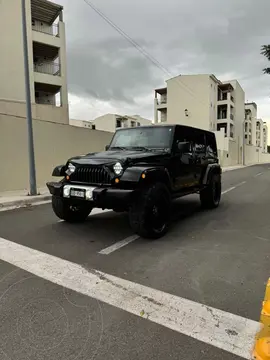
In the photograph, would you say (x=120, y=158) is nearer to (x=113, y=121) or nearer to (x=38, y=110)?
(x=38, y=110)

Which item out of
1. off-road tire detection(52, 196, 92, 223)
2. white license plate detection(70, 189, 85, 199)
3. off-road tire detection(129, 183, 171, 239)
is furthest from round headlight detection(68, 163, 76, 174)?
off-road tire detection(129, 183, 171, 239)

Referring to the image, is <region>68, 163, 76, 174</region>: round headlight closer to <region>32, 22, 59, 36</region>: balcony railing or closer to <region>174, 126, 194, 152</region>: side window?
<region>174, 126, 194, 152</region>: side window

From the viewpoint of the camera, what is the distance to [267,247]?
15.3 ft

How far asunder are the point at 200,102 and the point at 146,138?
145 feet

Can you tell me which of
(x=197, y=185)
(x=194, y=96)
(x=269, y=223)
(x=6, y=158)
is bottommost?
(x=269, y=223)

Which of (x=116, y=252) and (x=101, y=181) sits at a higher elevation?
(x=101, y=181)

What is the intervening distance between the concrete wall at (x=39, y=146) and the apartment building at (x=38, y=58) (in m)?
11.6

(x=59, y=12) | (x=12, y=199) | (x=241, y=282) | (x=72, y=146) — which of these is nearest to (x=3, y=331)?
(x=241, y=282)

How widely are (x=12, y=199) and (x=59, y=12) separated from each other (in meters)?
24.6

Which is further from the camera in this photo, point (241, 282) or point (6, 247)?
point (6, 247)

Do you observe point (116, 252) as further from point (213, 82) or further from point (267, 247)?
point (213, 82)

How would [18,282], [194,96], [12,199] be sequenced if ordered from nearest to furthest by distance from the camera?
[18,282] → [12,199] → [194,96]

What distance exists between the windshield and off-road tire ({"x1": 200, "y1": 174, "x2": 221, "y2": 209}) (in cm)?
230

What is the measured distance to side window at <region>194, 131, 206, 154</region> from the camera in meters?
6.81
